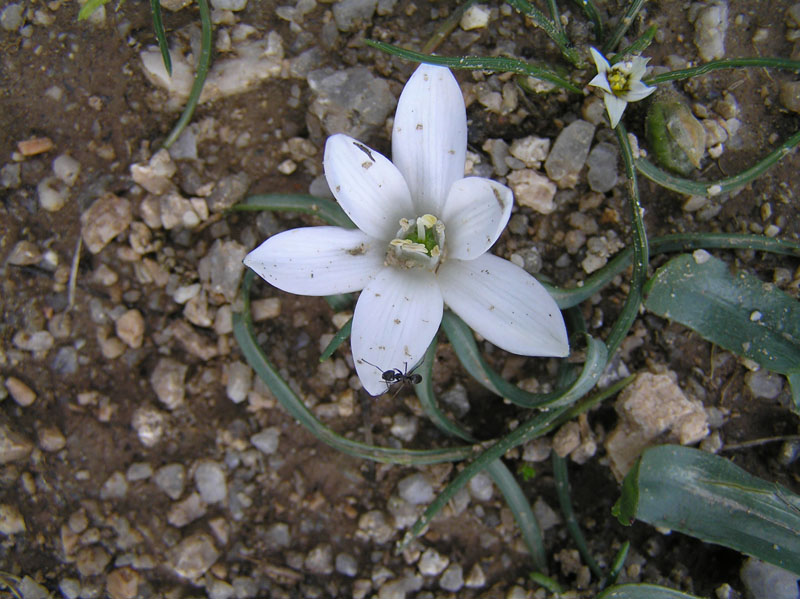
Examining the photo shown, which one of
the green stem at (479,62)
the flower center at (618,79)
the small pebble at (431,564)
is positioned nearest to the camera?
the green stem at (479,62)

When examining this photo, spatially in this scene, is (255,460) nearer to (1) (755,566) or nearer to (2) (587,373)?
(2) (587,373)

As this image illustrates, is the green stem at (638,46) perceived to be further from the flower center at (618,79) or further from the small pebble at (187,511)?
the small pebble at (187,511)

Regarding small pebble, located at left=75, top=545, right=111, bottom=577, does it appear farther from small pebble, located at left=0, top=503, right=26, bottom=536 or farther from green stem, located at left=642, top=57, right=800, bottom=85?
green stem, located at left=642, top=57, right=800, bottom=85

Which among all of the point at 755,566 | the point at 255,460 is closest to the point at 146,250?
the point at 255,460

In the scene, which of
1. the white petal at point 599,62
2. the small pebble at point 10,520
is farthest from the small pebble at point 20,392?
the white petal at point 599,62

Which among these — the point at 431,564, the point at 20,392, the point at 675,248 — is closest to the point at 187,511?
the point at 20,392

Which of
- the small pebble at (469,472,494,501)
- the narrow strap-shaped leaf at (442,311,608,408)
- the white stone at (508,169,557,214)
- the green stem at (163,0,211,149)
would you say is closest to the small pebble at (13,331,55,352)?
the green stem at (163,0,211,149)
